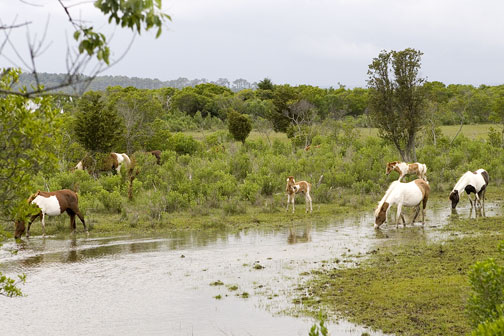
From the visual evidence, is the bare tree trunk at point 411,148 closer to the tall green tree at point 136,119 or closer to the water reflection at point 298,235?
the water reflection at point 298,235

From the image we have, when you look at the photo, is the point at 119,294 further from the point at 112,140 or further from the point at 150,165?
the point at 112,140

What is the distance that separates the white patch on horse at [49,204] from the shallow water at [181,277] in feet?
2.72

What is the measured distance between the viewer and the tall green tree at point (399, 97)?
27.6 meters

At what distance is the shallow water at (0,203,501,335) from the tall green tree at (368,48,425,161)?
9.48 metres

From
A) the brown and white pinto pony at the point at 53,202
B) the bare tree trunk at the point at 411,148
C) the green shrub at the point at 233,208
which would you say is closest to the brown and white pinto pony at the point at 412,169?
the bare tree trunk at the point at 411,148

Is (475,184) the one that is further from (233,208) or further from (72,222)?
(72,222)

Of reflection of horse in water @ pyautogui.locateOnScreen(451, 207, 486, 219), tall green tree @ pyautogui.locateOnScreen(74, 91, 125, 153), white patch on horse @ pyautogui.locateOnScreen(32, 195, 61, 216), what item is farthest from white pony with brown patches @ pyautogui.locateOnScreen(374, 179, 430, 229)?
tall green tree @ pyautogui.locateOnScreen(74, 91, 125, 153)

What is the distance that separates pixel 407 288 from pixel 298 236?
22.2ft

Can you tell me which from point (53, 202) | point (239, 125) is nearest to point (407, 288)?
point (53, 202)

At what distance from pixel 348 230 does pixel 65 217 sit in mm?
9256

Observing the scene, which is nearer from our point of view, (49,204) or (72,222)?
(49,204)

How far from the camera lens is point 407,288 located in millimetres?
10281

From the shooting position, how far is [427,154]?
31.4 meters

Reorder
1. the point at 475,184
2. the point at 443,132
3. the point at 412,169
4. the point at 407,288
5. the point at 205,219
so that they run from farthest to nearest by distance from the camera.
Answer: the point at 443,132, the point at 412,169, the point at 205,219, the point at 475,184, the point at 407,288
